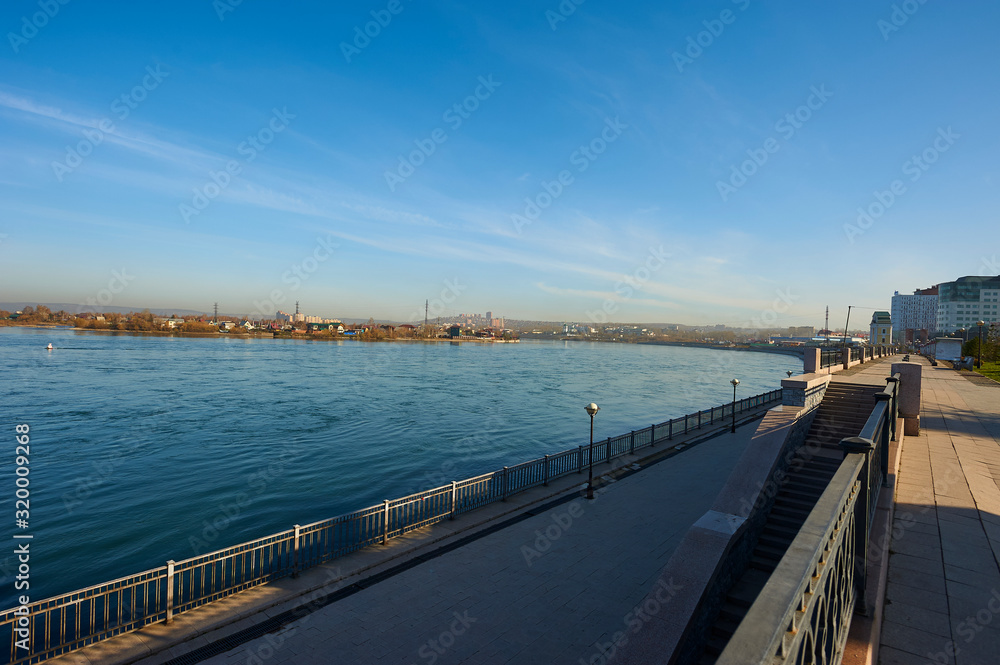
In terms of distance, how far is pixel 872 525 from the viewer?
6055 mm

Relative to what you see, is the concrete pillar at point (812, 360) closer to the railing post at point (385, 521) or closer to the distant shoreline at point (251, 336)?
the railing post at point (385, 521)

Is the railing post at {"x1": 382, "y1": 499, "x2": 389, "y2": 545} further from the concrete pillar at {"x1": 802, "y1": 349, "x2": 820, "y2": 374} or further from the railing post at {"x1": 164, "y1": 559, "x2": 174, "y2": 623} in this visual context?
the concrete pillar at {"x1": 802, "y1": 349, "x2": 820, "y2": 374}

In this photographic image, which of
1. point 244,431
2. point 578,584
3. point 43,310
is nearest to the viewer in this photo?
point 578,584

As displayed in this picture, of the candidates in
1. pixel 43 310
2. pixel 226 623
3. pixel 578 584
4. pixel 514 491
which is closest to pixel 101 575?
pixel 226 623

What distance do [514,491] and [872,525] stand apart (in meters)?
8.75

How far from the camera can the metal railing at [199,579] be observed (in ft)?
23.1

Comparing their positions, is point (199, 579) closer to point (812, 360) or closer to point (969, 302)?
point (812, 360)

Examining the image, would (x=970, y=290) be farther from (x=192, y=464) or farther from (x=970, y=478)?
(x=192, y=464)

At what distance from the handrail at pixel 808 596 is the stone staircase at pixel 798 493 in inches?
120

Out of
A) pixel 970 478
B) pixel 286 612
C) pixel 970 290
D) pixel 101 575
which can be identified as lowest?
pixel 101 575

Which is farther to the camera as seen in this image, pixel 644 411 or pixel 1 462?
pixel 644 411

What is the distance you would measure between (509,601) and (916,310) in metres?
230
